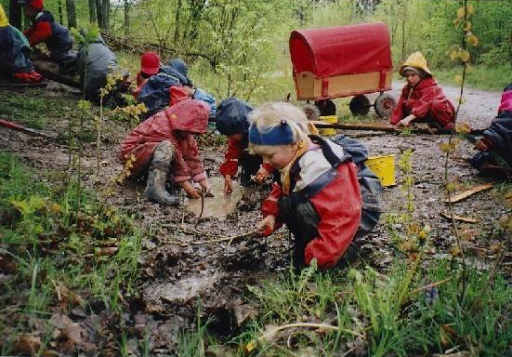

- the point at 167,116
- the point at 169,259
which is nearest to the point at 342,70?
the point at 167,116

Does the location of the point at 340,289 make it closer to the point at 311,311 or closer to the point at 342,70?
the point at 311,311

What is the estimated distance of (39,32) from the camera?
7.80 meters

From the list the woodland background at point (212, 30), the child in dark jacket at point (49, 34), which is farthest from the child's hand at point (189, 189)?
the child in dark jacket at point (49, 34)

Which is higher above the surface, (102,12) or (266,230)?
(102,12)

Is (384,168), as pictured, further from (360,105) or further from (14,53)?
(14,53)

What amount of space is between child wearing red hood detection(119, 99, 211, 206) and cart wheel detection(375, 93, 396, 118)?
20.2 ft

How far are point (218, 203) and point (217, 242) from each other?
1297 millimetres

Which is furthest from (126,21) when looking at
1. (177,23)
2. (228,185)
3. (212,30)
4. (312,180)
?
(312,180)

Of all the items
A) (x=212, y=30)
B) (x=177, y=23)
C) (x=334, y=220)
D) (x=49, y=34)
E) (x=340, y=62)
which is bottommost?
(x=334, y=220)

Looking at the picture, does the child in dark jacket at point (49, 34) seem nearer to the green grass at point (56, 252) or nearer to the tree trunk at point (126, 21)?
the tree trunk at point (126, 21)

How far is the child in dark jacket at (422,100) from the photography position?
6.43 metres

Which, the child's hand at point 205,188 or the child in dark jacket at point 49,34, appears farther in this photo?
the child in dark jacket at point 49,34

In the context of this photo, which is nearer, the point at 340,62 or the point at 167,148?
the point at 167,148

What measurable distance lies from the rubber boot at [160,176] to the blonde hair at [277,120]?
5.31 ft
